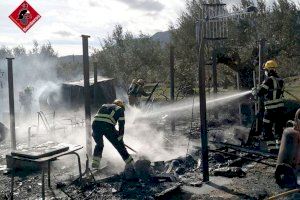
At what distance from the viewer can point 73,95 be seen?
2084 cm

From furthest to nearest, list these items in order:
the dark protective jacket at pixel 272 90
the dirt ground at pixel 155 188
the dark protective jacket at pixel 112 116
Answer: the dark protective jacket at pixel 272 90, the dark protective jacket at pixel 112 116, the dirt ground at pixel 155 188

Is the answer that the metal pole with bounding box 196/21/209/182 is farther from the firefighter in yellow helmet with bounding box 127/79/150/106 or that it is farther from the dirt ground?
the firefighter in yellow helmet with bounding box 127/79/150/106

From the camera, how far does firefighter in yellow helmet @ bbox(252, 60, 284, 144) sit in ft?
29.8

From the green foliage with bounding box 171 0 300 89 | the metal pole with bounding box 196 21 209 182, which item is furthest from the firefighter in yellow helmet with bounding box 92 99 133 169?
the green foliage with bounding box 171 0 300 89

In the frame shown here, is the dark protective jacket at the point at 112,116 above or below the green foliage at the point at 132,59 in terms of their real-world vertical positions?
below

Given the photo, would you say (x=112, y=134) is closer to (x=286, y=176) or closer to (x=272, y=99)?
(x=286, y=176)

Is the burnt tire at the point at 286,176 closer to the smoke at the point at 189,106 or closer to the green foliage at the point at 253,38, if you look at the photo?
the smoke at the point at 189,106

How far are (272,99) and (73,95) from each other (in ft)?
45.3

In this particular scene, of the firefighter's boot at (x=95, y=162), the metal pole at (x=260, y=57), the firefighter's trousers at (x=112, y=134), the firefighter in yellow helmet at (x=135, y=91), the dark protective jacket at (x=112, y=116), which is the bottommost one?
the firefighter's boot at (x=95, y=162)

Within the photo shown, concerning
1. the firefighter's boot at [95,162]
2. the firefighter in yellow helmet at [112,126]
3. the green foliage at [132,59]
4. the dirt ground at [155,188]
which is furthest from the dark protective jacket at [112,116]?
the green foliage at [132,59]

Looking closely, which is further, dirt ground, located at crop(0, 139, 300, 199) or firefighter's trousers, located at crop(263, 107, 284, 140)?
firefighter's trousers, located at crop(263, 107, 284, 140)

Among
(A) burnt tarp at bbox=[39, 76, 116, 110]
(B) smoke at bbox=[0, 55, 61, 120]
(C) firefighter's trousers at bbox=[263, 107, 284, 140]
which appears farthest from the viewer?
(B) smoke at bbox=[0, 55, 61, 120]

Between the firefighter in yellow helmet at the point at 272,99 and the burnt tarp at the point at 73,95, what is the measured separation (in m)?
11.6

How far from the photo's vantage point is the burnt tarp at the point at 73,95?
66.0 feet
